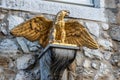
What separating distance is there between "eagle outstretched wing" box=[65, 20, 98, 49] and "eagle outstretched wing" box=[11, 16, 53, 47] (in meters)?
0.17

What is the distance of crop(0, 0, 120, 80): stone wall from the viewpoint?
113 inches

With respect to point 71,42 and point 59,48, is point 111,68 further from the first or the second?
point 59,48

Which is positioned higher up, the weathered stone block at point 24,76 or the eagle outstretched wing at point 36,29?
the eagle outstretched wing at point 36,29

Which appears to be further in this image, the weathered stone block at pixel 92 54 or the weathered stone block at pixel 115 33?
the weathered stone block at pixel 115 33

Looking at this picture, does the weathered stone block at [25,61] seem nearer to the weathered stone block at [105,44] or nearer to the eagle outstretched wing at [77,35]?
the eagle outstretched wing at [77,35]

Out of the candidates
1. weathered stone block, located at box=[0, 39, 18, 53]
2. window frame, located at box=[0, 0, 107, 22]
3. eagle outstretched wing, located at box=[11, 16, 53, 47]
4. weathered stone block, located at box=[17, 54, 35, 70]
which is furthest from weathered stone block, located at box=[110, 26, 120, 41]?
weathered stone block, located at box=[0, 39, 18, 53]

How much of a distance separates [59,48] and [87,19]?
0.67m

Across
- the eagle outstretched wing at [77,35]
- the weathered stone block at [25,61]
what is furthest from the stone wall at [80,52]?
the eagle outstretched wing at [77,35]

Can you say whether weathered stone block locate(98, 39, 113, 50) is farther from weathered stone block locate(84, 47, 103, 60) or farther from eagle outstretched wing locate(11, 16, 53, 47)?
eagle outstretched wing locate(11, 16, 53, 47)

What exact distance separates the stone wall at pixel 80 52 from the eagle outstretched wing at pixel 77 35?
12 cm

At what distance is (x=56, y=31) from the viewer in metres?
2.83

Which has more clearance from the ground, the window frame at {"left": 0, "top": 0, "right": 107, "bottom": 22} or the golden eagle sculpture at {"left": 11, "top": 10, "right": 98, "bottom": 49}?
the window frame at {"left": 0, "top": 0, "right": 107, "bottom": 22}

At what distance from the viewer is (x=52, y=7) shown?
123 inches

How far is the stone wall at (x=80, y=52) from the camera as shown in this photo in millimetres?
2863
